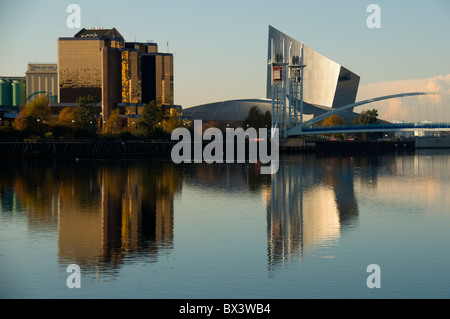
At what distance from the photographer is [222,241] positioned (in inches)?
1128

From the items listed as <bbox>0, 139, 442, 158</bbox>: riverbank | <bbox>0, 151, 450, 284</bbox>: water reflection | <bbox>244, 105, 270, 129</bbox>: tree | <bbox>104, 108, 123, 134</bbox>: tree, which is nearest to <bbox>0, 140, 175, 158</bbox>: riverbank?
<bbox>0, 139, 442, 158</bbox>: riverbank

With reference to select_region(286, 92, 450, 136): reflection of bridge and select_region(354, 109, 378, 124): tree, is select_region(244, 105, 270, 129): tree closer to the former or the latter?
select_region(286, 92, 450, 136): reflection of bridge

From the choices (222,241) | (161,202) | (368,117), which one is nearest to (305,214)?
(222,241)

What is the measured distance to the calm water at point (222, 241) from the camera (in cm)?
2094

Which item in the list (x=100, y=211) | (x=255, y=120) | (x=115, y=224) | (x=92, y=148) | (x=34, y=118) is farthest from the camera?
(x=255, y=120)

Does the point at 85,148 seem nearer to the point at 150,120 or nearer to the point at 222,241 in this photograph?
the point at 150,120

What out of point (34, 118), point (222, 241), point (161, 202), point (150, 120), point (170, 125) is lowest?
point (222, 241)

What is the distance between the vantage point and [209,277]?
71.9 ft

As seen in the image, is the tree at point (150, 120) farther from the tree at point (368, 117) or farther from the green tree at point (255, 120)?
the tree at point (368, 117)

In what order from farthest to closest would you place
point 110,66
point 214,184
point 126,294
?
point 110,66 → point 214,184 → point 126,294

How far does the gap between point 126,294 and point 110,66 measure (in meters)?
178

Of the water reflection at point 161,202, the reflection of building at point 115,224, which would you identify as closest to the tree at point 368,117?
the water reflection at point 161,202
